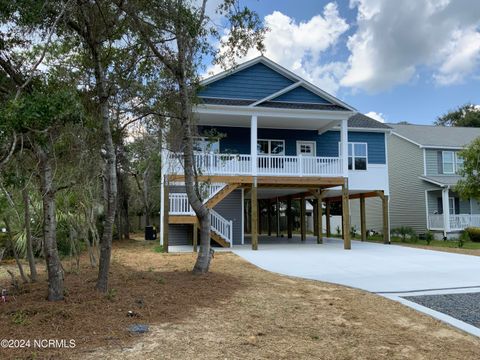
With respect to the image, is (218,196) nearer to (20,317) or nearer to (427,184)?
(20,317)

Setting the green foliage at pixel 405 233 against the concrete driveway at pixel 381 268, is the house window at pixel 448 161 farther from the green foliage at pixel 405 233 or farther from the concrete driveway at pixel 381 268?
the concrete driveway at pixel 381 268

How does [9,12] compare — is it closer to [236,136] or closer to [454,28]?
[236,136]

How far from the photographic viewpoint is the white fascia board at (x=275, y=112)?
16188 millimetres

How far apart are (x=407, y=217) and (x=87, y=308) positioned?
2469 cm

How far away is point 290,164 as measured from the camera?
16688mm

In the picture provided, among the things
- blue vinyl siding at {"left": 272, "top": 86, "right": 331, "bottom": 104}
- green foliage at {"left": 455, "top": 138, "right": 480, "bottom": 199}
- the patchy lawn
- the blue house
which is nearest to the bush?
green foliage at {"left": 455, "top": 138, "right": 480, "bottom": 199}

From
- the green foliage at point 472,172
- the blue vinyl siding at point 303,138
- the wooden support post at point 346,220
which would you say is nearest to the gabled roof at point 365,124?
the blue vinyl siding at point 303,138

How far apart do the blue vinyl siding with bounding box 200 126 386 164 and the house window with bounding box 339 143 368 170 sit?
268 mm

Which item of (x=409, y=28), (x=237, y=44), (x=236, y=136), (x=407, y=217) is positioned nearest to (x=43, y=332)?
(x=237, y=44)

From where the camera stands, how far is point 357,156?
832 inches

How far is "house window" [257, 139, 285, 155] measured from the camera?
19.6m

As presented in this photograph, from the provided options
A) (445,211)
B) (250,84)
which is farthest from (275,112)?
(445,211)

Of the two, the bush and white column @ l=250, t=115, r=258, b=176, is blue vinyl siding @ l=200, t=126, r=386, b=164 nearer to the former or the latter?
white column @ l=250, t=115, r=258, b=176

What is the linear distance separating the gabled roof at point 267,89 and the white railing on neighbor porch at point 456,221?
452 inches
